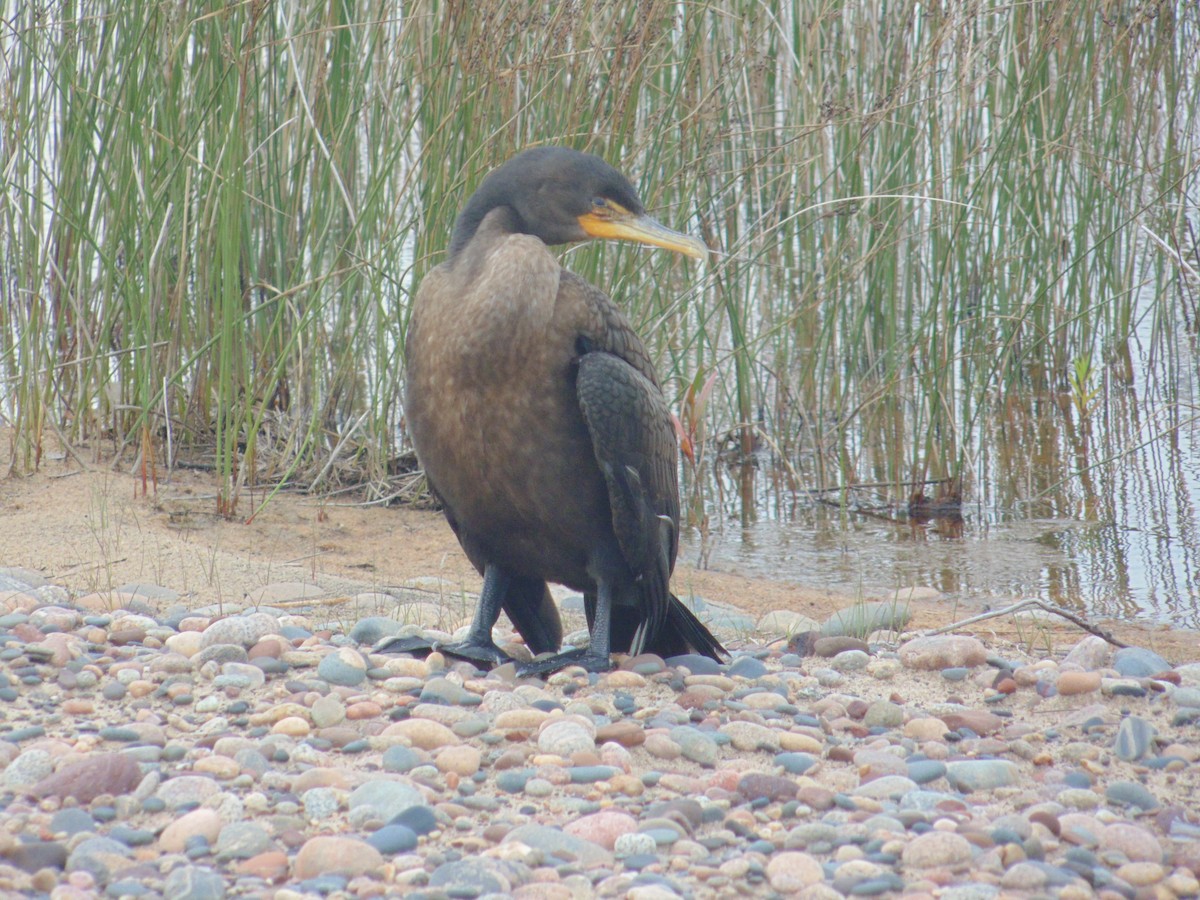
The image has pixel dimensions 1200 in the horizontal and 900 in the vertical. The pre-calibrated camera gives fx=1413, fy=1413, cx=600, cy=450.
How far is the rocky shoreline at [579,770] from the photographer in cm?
196

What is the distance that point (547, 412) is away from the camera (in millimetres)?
2986

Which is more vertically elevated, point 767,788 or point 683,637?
point 683,637

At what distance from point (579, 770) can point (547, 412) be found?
35.3 inches

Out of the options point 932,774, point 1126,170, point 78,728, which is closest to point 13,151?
point 78,728

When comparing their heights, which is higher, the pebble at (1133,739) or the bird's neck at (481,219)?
the bird's neck at (481,219)

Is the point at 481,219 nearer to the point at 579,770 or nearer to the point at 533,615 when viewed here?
the point at 533,615

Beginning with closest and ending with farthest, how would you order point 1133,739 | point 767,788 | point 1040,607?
point 767,788
point 1133,739
point 1040,607

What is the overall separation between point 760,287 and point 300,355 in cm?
202

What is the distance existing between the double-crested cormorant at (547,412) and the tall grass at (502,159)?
0.96 meters

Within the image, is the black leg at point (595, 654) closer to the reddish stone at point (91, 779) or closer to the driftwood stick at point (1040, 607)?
the driftwood stick at point (1040, 607)

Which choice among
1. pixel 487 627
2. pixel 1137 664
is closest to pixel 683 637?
pixel 487 627

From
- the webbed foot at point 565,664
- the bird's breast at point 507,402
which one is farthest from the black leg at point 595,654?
the bird's breast at point 507,402

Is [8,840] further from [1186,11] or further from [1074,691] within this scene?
[1186,11]

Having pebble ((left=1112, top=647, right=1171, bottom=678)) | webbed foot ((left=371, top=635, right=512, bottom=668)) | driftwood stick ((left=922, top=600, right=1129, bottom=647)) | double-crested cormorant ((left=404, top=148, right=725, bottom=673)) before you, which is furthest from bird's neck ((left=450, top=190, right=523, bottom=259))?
pebble ((left=1112, top=647, right=1171, bottom=678))
